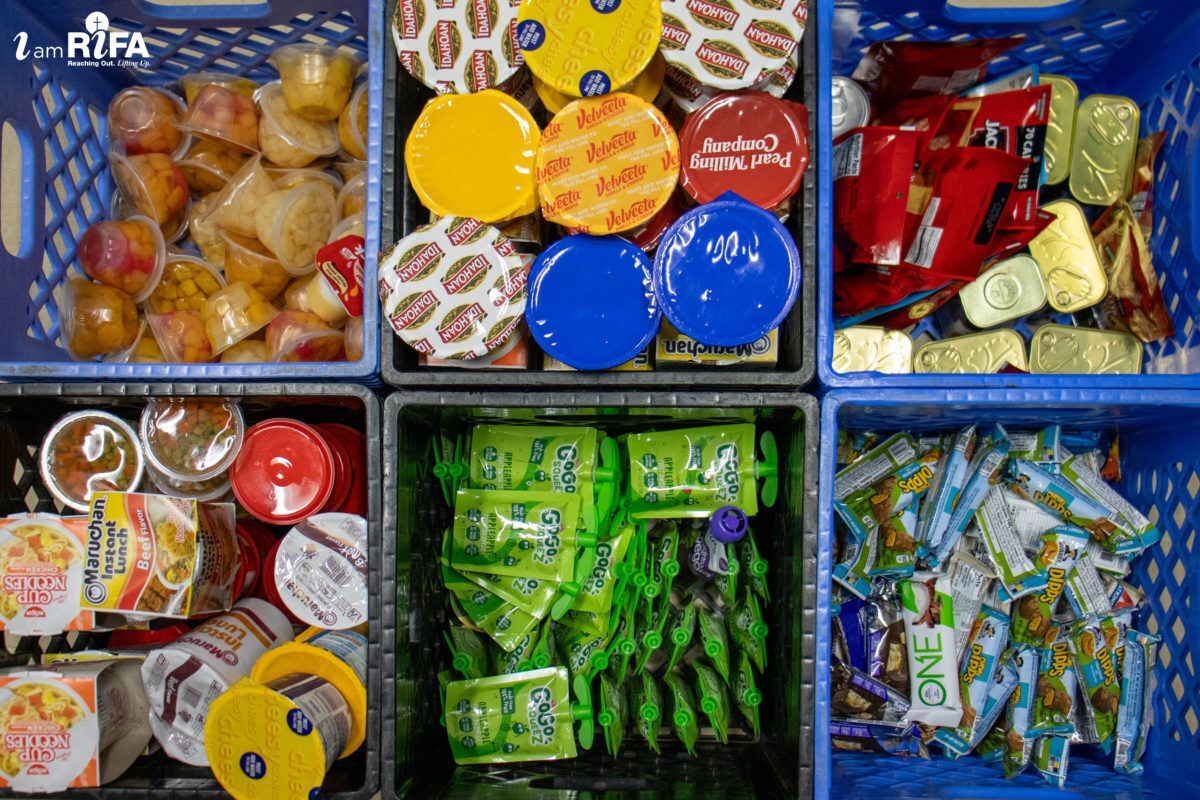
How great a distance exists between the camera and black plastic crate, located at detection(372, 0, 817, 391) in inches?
44.4

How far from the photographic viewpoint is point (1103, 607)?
4.43 feet

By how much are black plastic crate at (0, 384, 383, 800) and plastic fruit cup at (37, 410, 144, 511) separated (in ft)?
0.14

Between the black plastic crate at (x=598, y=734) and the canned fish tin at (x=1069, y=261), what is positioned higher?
the canned fish tin at (x=1069, y=261)

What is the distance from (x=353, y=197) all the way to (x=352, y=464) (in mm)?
532

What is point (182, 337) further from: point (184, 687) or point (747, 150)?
point (747, 150)

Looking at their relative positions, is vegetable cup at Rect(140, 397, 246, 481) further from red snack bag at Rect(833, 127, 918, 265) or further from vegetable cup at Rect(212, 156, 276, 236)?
red snack bag at Rect(833, 127, 918, 265)

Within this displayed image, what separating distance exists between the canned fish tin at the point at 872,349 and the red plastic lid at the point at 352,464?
2.96 ft

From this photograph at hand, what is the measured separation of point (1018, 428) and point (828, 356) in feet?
1.78

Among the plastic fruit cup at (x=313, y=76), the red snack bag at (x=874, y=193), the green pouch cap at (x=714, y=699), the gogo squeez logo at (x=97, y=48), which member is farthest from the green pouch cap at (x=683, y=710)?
the gogo squeez logo at (x=97, y=48)

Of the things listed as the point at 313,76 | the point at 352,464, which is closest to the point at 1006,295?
the point at 352,464

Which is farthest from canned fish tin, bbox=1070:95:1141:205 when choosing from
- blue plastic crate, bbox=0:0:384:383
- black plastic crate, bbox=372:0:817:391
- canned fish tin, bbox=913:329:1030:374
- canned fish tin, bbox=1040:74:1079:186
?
blue plastic crate, bbox=0:0:384:383

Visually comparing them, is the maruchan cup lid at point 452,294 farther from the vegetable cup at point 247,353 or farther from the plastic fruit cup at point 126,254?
the plastic fruit cup at point 126,254

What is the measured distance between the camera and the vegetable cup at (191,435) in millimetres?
1243

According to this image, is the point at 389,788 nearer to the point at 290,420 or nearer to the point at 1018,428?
the point at 290,420
